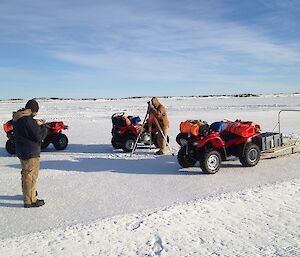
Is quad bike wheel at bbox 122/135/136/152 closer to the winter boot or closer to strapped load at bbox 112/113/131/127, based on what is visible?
strapped load at bbox 112/113/131/127

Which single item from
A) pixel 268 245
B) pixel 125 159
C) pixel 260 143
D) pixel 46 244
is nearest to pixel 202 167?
pixel 260 143

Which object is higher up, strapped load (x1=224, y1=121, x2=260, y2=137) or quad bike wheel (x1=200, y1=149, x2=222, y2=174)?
strapped load (x1=224, y1=121, x2=260, y2=137)

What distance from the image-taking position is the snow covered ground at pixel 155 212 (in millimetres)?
4742

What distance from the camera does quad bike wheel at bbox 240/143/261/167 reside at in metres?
9.06

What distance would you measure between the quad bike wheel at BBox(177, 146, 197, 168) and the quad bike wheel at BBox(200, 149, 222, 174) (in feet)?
2.03

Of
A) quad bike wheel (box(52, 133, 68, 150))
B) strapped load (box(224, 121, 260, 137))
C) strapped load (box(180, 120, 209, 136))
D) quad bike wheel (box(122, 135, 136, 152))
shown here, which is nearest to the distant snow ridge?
strapped load (box(180, 120, 209, 136))

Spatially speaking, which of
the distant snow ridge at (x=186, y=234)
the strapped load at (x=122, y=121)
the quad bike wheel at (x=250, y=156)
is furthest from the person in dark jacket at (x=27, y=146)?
the strapped load at (x=122, y=121)

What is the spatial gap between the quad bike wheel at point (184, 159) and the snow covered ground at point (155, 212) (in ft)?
0.71

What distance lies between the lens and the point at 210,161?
8578mm

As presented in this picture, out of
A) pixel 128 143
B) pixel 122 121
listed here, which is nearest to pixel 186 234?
pixel 128 143

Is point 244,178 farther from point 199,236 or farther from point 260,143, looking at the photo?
point 199,236

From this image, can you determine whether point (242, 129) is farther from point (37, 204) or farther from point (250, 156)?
point (37, 204)

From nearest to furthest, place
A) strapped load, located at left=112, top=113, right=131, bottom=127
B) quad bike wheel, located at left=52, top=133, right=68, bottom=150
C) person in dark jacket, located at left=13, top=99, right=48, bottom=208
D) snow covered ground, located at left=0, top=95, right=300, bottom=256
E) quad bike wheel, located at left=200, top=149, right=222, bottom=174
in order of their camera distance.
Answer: snow covered ground, located at left=0, top=95, right=300, bottom=256
person in dark jacket, located at left=13, top=99, right=48, bottom=208
quad bike wheel, located at left=200, top=149, right=222, bottom=174
strapped load, located at left=112, top=113, right=131, bottom=127
quad bike wheel, located at left=52, top=133, right=68, bottom=150

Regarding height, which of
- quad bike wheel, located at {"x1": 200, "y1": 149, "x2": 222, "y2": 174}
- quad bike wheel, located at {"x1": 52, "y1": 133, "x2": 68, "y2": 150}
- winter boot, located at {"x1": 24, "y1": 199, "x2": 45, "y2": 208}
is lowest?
winter boot, located at {"x1": 24, "y1": 199, "x2": 45, "y2": 208}
